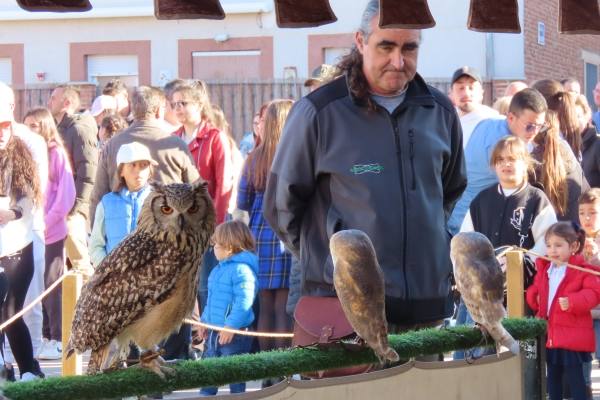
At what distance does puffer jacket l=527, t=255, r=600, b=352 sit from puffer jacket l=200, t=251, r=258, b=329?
1750 mm

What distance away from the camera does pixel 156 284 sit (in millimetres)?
3436

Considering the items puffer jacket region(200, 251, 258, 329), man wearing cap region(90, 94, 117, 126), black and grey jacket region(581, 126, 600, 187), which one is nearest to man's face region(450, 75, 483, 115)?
black and grey jacket region(581, 126, 600, 187)

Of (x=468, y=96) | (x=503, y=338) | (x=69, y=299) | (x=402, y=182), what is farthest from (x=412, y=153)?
(x=468, y=96)

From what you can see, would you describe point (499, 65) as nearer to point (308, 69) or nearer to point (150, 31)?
point (308, 69)

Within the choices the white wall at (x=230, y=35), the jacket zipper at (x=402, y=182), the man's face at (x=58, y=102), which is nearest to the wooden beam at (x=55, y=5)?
the jacket zipper at (x=402, y=182)

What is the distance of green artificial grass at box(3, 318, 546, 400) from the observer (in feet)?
8.48

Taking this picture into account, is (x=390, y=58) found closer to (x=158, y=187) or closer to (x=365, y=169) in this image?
(x=365, y=169)

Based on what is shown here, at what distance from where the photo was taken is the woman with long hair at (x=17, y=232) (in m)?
7.53

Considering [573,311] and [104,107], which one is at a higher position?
[104,107]

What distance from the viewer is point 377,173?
4051mm

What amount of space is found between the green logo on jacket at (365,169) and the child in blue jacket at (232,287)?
10.4 feet

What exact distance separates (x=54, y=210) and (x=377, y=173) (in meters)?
5.04

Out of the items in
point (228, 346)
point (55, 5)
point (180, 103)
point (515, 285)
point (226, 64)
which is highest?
point (226, 64)

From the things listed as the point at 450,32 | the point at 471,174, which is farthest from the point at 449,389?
the point at 450,32
